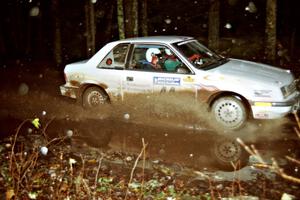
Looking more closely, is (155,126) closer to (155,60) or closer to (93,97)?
(155,60)

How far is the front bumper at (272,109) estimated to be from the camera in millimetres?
6621

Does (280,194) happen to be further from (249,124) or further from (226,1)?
(226,1)

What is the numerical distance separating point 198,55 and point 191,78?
720 mm

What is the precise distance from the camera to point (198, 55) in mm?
7594

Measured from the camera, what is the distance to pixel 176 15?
17.8 meters

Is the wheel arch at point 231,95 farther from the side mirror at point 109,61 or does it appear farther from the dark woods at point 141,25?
the dark woods at point 141,25

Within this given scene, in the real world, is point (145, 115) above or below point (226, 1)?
below

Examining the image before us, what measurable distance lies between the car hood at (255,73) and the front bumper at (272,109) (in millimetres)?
374

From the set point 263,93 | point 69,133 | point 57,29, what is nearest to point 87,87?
point 69,133

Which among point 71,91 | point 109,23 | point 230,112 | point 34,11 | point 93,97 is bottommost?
point 230,112

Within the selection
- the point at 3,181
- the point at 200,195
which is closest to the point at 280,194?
the point at 200,195

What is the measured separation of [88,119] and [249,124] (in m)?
3.42

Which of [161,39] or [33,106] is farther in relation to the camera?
[33,106]

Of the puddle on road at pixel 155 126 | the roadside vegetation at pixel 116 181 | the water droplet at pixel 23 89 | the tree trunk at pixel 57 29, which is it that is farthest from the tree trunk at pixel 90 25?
the roadside vegetation at pixel 116 181
